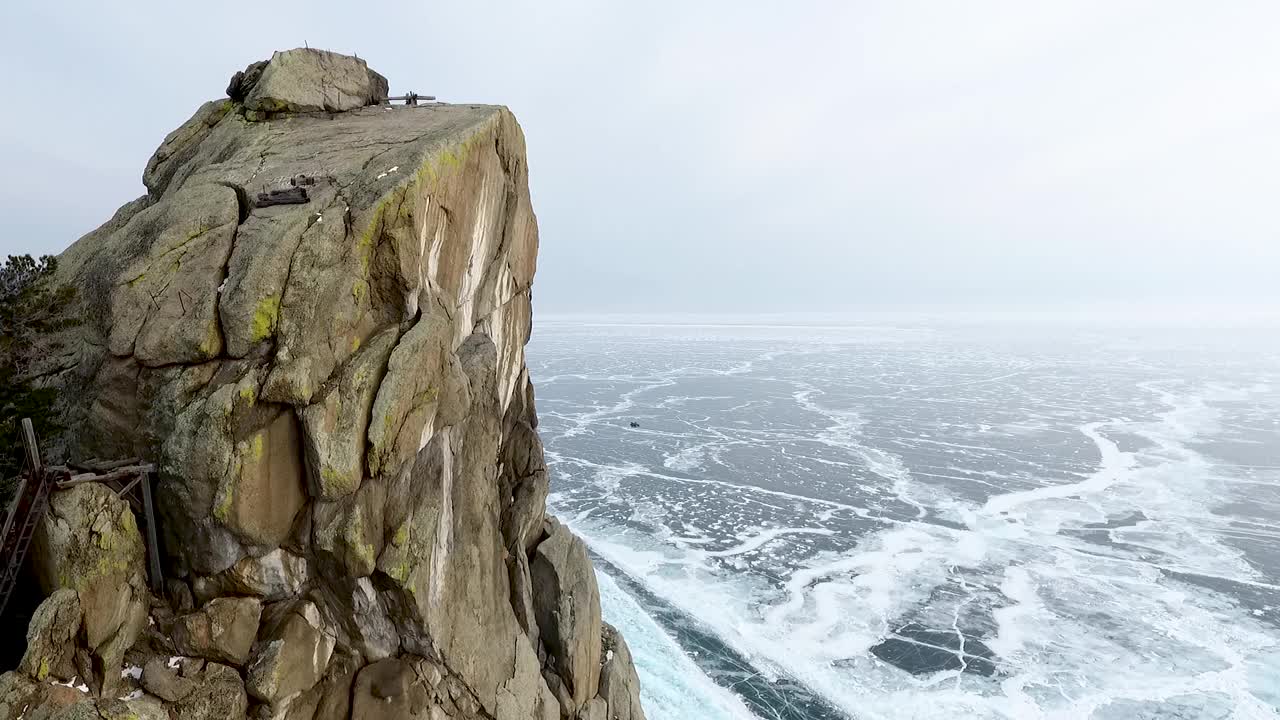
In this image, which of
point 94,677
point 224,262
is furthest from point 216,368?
point 94,677

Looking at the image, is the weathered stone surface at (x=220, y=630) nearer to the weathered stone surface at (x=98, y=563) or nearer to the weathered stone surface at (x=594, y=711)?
the weathered stone surface at (x=98, y=563)

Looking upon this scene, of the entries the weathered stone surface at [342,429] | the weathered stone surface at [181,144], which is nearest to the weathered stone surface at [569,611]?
the weathered stone surface at [342,429]

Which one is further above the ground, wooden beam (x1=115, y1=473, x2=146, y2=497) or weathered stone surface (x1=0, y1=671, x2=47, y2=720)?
wooden beam (x1=115, y1=473, x2=146, y2=497)

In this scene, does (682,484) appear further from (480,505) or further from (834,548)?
(480,505)

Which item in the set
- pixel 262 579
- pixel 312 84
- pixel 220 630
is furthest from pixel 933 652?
pixel 312 84

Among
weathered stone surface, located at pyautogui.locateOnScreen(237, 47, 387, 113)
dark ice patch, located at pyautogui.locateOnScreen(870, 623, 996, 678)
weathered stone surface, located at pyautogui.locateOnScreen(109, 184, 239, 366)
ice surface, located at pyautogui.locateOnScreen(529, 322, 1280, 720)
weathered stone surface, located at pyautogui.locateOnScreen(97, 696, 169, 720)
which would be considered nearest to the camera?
weathered stone surface, located at pyautogui.locateOnScreen(97, 696, 169, 720)

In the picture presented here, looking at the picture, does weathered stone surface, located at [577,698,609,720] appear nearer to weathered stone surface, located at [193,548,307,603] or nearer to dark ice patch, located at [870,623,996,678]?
weathered stone surface, located at [193,548,307,603]

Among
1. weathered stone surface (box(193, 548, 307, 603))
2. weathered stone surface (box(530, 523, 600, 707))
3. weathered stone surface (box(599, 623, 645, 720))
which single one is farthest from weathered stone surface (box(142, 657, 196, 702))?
weathered stone surface (box(599, 623, 645, 720))
